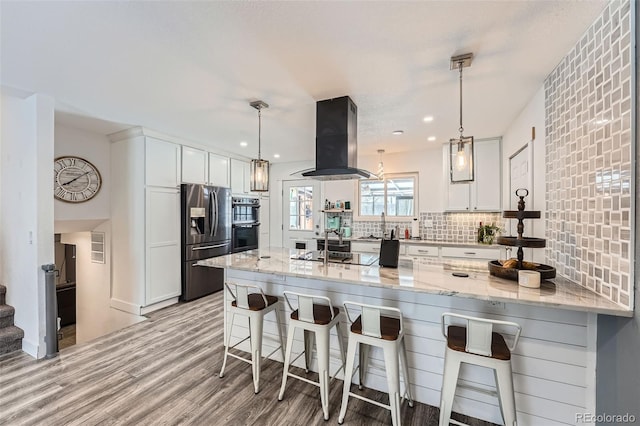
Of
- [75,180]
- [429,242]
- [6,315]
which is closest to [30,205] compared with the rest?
[75,180]

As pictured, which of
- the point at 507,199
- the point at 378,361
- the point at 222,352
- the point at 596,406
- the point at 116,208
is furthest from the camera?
the point at 116,208

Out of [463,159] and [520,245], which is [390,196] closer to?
[463,159]

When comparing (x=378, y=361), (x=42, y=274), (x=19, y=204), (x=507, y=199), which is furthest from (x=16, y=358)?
(x=507, y=199)

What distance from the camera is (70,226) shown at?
380 cm

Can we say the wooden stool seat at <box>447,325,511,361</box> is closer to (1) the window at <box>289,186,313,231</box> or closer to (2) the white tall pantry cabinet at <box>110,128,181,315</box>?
(2) the white tall pantry cabinet at <box>110,128,181,315</box>

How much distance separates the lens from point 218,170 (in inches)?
191

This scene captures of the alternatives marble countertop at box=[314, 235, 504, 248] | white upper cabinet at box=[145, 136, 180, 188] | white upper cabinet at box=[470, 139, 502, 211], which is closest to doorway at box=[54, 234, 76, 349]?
white upper cabinet at box=[145, 136, 180, 188]

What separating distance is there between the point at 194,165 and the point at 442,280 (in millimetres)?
3972

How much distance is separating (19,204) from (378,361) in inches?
154

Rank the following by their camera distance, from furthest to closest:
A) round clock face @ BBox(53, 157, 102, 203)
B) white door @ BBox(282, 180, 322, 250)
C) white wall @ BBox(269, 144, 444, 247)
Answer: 1. white door @ BBox(282, 180, 322, 250)
2. white wall @ BBox(269, 144, 444, 247)
3. round clock face @ BBox(53, 157, 102, 203)

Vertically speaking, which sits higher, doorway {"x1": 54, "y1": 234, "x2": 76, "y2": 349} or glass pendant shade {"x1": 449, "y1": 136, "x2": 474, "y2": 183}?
glass pendant shade {"x1": 449, "y1": 136, "x2": 474, "y2": 183}

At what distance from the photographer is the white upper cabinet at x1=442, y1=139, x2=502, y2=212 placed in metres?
4.04

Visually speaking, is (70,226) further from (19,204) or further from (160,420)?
(160,420)

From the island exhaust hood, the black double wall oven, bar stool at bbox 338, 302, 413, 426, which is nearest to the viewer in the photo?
bar stool at bbox 338, 302, 413, 426
